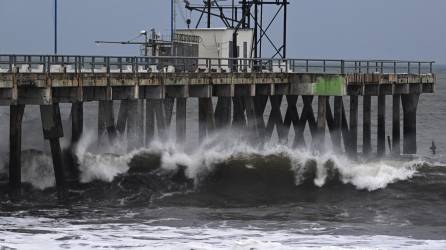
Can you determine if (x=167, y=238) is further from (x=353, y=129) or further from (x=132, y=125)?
(x=353, y=129)

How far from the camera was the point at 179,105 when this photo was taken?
42.3 meters

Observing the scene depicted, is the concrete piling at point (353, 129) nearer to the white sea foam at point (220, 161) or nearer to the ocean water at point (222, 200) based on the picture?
the ocean water at point (222, 200)

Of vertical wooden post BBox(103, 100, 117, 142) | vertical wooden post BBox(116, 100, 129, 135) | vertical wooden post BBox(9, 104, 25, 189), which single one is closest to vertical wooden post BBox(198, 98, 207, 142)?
vertical wooden post BBox(116, 100, 129, 135)

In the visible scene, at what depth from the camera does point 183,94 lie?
3906 cm

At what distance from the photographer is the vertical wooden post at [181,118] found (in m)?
42.2

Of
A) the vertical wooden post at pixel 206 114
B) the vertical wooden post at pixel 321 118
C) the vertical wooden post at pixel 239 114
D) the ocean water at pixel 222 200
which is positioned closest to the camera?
the ocean water at pixel 222 200

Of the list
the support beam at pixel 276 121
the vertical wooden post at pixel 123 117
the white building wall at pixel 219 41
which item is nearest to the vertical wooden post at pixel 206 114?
the vertical wooden post at pixel 123 117

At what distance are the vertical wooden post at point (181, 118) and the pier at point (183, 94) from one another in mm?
41

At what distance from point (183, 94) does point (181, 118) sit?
4.16m

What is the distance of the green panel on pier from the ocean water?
2744mm

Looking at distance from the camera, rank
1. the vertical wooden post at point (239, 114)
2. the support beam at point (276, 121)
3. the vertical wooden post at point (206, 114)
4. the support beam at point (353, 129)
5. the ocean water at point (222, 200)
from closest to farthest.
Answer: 1. the ocean water at point (222, 200)
2. the vertical wooden post at point (206, 114)
3. the vertical wooden post at point (239, 114)
4. the support beam at point (353, 129)
5. the support beam at point (276, 121)

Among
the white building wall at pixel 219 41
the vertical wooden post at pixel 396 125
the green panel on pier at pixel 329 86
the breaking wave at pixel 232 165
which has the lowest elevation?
the breaking wave at pixel 232 165

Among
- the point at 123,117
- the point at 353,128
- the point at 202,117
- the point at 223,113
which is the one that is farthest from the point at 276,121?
the point at 123,117

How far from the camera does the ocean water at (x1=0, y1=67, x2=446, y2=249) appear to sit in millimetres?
28844
